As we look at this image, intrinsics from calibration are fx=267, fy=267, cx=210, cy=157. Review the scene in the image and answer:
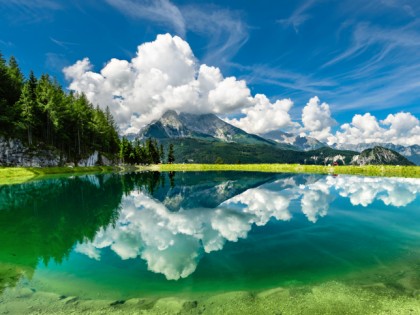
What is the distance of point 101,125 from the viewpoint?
5458 inches

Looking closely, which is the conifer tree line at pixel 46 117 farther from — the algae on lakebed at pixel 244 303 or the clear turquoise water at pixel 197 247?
the algae on lakebed at pixel 244 303

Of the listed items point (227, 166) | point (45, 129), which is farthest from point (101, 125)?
point (227, 166)

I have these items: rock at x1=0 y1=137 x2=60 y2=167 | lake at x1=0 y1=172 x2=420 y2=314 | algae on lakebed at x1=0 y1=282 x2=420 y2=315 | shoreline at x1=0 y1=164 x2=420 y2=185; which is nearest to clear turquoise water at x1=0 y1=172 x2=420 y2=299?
lake at x1=0 y1=172 x2=420 y2=314

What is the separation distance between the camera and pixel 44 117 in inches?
3971

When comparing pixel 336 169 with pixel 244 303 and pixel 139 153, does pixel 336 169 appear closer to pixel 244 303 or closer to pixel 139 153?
pixel 244 303

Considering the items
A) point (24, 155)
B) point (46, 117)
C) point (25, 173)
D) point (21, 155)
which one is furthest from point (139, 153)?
point (25, 173)

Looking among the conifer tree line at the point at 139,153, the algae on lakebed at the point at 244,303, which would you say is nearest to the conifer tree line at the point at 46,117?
the conifer tree line at the point at 139,153

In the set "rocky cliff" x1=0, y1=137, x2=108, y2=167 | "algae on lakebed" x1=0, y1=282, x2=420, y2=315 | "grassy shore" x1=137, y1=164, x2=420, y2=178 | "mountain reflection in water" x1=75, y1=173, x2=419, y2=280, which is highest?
"rocky cliff" x1=0, y1=137, x2=108, y2=167

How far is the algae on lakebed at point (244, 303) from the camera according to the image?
902 centimetres

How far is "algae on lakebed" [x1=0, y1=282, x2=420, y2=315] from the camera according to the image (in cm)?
902

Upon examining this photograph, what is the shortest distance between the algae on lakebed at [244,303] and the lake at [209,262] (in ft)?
0.12

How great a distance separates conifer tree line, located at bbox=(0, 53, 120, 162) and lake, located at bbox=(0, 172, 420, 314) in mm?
76895

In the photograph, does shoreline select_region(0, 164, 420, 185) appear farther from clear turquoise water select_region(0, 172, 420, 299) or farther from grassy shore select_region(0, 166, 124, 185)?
clear turquoise water select_region(0, 172, 420, 299)

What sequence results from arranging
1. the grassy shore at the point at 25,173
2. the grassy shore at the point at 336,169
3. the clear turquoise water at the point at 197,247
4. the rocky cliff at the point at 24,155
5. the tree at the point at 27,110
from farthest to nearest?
the tree at the point at 27,110 → the grassy shore at the point at 336,169 → the rocky cliff at the point at 24,155 → the grassy shore at the point at 25,173 → the clear turquoise water at the point at 197,247
